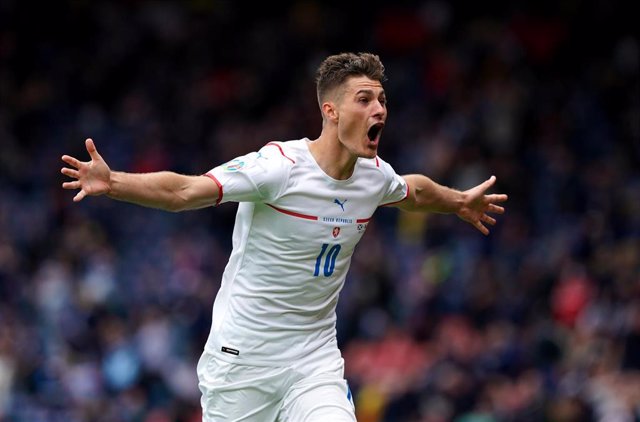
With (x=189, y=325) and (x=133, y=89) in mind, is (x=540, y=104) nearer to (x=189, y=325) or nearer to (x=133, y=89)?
(x=189, y=325)

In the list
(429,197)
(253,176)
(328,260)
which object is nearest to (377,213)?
(429,197)

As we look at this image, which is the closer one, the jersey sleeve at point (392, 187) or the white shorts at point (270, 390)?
the white shorts at point (270, 390)

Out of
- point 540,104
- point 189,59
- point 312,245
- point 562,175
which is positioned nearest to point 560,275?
point 562,175

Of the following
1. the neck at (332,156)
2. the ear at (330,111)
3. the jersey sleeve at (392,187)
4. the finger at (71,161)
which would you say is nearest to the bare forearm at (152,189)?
the finger at (71,161)

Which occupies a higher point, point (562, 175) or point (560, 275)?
point (562, 175)

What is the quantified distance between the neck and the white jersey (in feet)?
0.14

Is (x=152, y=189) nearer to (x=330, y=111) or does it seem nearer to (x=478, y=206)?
(x=330, y=111)

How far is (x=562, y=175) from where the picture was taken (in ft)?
49.8

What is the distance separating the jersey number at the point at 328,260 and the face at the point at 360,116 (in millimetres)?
517

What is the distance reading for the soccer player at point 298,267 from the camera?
679 cm

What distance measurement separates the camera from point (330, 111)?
693 centimetres

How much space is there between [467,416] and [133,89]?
9849 millimetres

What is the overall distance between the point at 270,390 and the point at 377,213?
29.5 feet

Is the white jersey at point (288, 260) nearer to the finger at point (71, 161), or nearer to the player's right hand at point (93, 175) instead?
the player's right hand at point (93, 175)
